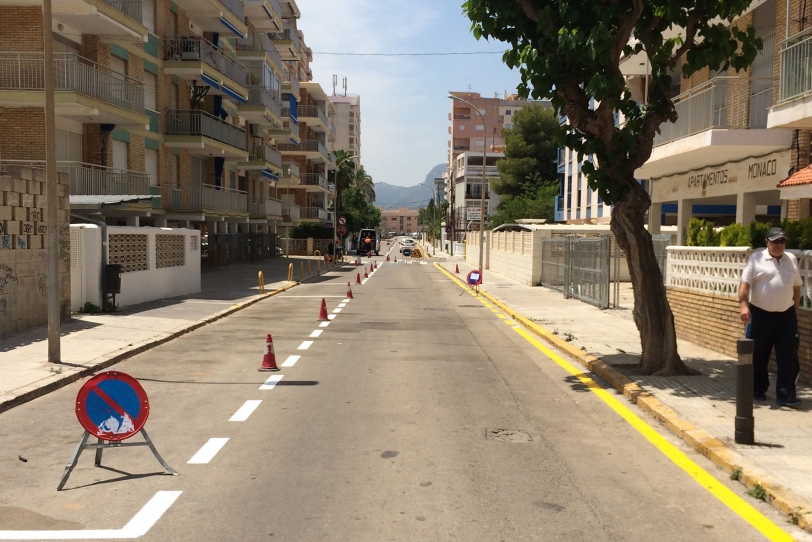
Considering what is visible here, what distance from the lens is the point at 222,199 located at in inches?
1503

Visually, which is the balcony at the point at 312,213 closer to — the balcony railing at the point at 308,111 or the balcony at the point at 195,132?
the balcony railing at the point at 308,111

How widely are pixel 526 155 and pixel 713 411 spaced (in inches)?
2605

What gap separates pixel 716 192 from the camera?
18672mm

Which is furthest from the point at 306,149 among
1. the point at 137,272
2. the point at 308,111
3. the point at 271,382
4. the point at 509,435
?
the point at 509,435

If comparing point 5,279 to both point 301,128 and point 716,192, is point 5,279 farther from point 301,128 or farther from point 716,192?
→ point 301,128

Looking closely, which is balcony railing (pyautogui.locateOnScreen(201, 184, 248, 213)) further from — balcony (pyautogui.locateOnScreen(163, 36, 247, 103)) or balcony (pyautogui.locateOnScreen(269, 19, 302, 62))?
balcony (pyautogui.locateOnScreen(269, 19, 302, 62))

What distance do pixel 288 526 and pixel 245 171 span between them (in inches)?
1836

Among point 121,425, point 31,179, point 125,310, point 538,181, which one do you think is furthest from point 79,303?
point 538,181

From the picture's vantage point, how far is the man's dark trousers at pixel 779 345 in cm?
786

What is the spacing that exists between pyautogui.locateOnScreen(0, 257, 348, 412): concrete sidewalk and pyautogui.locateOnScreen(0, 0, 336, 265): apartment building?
3104 millimetres

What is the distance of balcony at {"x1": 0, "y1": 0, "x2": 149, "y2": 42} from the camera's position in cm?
2275

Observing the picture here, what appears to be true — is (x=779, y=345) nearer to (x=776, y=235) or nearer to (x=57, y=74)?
(x=776, y=235)

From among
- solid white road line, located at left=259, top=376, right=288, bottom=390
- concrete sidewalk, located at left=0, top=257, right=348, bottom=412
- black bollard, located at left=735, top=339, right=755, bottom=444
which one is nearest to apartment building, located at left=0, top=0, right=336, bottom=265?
concrete sidewalk, located at left=0, top=257, right=348, bottom=412

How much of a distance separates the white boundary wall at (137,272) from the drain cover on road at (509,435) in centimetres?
1293
